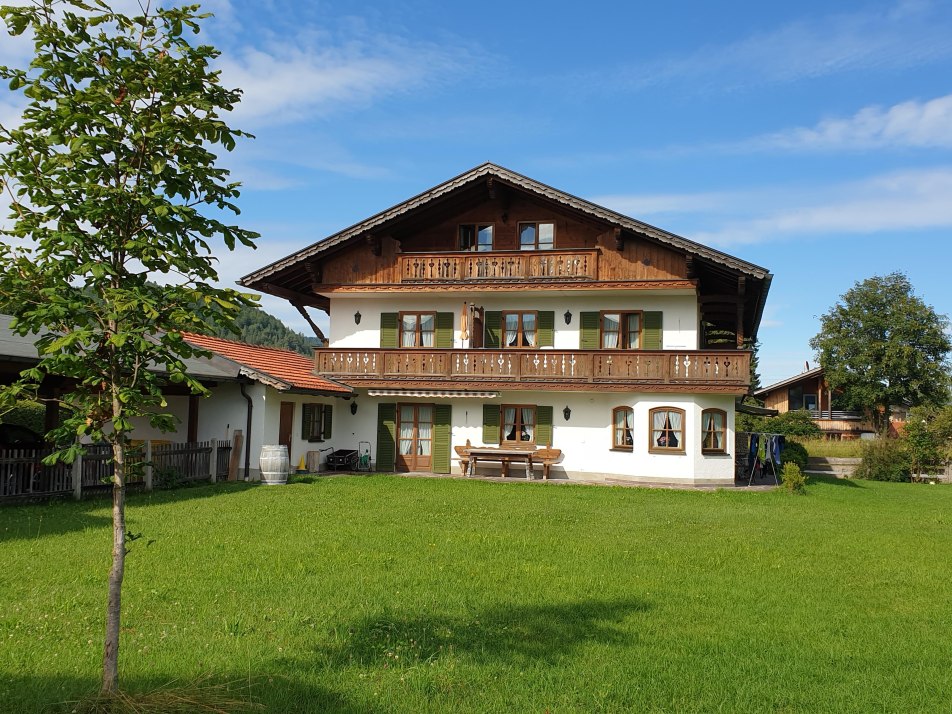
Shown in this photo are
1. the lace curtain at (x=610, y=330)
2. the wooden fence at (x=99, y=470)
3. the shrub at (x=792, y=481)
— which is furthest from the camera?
the lace curtain at (x=610, y=330)

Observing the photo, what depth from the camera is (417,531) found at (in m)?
12.3

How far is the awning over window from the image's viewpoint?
75.5 ft

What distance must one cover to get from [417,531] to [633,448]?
1141 centimetres

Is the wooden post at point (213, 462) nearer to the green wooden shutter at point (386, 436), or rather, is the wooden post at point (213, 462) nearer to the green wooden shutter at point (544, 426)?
the green wooden shutter at point (386, 436)

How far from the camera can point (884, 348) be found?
52.9 m

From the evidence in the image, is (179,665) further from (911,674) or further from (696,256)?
(696,256)

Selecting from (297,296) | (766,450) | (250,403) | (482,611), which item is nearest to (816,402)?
(766,450)

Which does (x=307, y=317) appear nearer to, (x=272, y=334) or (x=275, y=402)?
(x=275, y=402)

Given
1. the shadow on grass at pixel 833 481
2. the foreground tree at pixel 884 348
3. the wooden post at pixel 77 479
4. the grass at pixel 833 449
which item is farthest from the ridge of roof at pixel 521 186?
the foreground tree at pixel 884 348

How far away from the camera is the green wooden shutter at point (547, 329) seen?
23734 mm

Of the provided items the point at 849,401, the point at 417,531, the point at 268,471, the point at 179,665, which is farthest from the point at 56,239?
the point at 849,401

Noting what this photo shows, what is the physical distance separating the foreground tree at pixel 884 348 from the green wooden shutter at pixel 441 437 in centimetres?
3715

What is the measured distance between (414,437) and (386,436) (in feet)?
2.87

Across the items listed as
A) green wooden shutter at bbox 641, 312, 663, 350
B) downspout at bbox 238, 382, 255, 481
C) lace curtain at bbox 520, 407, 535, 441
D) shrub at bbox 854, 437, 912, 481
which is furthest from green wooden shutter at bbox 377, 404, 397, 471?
shrub at bbox 854, 437, 912, 481
